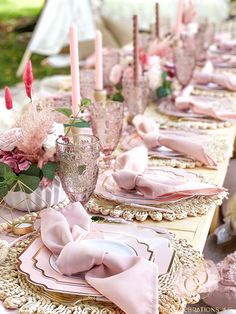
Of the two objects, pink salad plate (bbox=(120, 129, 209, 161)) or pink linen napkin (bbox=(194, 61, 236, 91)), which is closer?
pink salad plate (bbox=(120, 129, 209, 161))

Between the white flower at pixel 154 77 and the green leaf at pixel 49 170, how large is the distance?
98cm

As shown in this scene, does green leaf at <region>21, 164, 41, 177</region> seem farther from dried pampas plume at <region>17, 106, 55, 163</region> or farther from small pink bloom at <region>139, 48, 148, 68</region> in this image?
small pink bloom at <region>139, 48, 148, 68</region>

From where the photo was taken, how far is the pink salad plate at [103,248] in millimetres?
1064

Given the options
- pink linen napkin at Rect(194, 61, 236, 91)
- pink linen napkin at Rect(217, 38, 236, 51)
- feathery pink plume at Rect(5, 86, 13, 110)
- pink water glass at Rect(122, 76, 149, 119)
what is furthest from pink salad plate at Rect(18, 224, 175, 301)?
pink linen napkin at Rect(217, 38, 236, 51)

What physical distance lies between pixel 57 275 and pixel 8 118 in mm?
476

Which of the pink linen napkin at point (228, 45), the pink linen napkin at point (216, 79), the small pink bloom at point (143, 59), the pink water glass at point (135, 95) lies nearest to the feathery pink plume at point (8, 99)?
the pink water glass at point (135, 95)

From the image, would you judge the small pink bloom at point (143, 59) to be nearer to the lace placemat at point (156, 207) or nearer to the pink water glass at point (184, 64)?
the pink water glass at point (184, 64)

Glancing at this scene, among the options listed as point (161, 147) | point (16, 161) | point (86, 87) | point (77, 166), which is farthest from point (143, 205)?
point (86, 87)

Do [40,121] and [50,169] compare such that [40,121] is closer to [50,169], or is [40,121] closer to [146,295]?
[50,169]

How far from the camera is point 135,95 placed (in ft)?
6.39

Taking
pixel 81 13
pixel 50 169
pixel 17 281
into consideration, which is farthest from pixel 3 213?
pixel 81 13

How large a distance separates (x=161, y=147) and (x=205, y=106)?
38 cm

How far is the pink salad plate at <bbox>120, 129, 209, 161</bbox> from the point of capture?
5.60 feet

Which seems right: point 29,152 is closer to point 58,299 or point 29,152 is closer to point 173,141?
point 58,299
